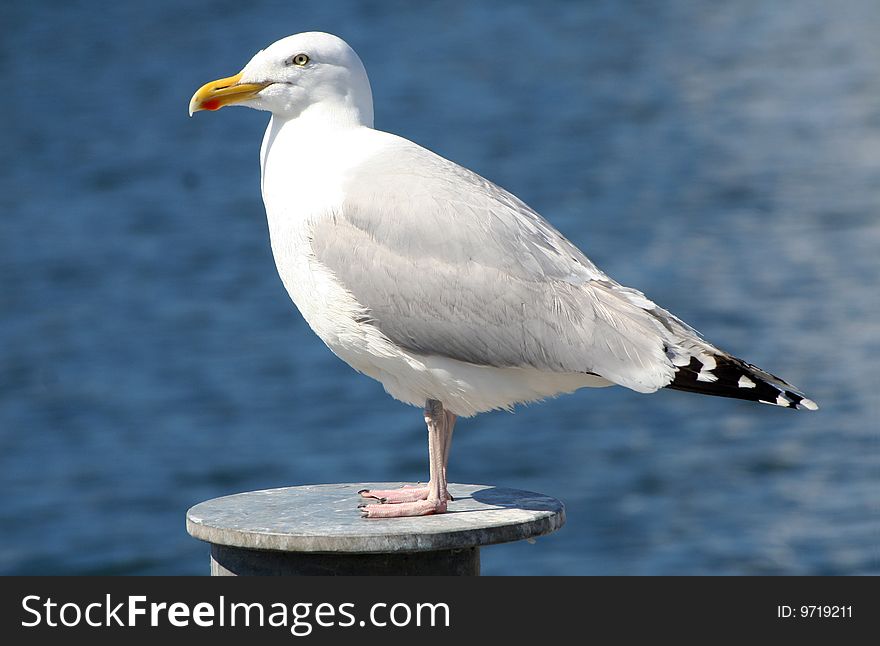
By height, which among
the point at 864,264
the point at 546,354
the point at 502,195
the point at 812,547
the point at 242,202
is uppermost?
the point at 242,202

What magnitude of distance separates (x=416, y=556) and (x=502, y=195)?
138 centimetres

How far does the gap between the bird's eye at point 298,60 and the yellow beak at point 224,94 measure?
12 cm

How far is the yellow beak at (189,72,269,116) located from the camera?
16.9ft

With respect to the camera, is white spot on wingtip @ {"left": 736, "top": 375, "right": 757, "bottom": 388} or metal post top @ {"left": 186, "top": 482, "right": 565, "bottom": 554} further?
white spot on wingtip @ {"left": 736, "top": 375, "right": 757, "bottom": 388}

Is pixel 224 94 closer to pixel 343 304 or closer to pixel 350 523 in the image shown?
pixel 343 304

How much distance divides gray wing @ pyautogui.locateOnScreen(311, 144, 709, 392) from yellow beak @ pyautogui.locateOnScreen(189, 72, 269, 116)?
554 mm

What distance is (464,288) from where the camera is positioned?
15.9 feet

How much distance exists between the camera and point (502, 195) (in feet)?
16.7

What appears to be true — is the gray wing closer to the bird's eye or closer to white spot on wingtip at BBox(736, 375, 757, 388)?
white spot on wingtip at BBox(736, 375, 757, 388)

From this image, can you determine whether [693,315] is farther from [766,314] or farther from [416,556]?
[416,556]

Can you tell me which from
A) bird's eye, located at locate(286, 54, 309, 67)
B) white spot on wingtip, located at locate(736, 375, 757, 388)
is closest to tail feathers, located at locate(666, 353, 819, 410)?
white spot on wingtip, located at locate(736, 375, 757, 388)

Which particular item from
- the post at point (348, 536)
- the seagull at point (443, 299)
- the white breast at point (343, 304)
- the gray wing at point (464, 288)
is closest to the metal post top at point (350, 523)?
the post at point (348, 536)

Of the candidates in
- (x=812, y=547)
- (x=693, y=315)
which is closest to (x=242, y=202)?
(x=693, y=315)

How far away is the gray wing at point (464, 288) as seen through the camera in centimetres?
480
